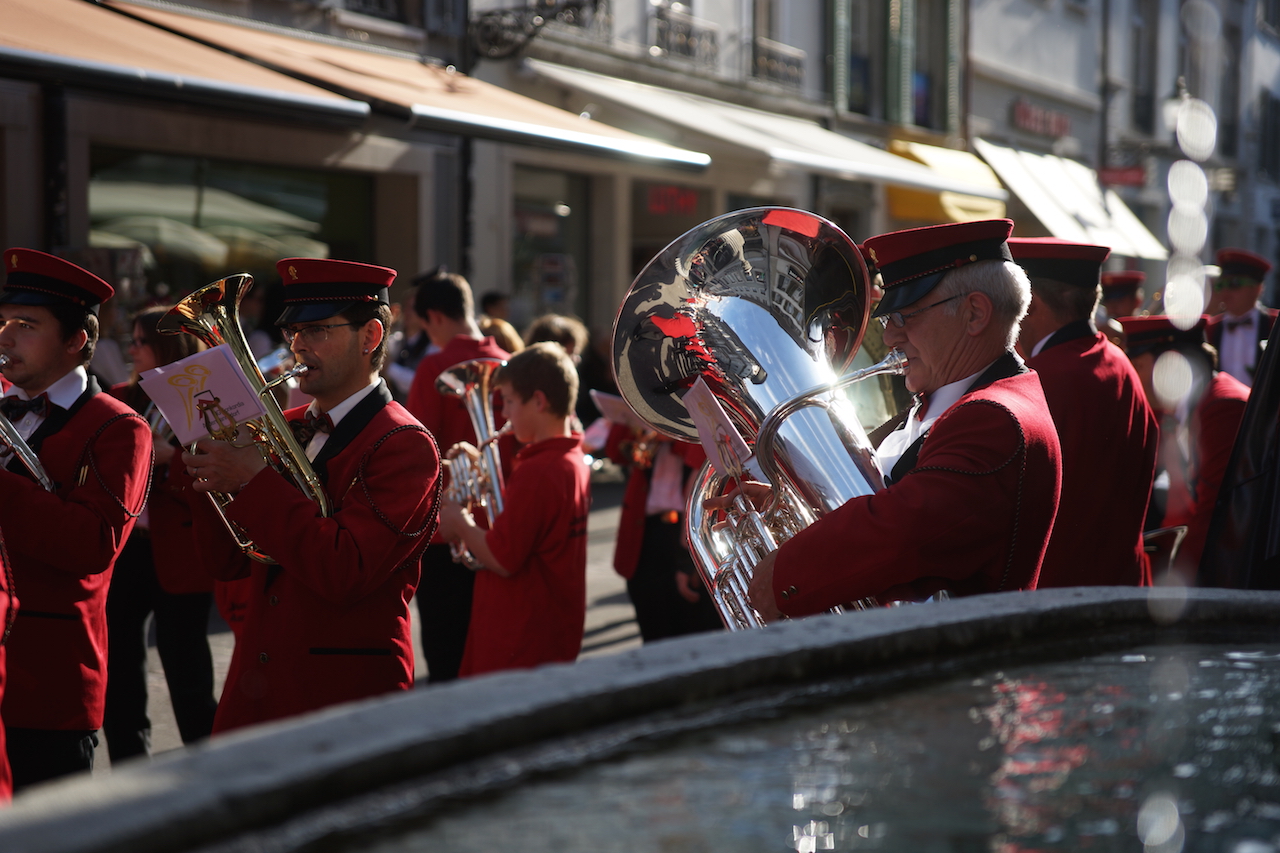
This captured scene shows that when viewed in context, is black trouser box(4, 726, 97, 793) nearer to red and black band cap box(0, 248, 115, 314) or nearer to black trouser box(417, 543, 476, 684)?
red and black band cap box(0, 248, 115, 314)

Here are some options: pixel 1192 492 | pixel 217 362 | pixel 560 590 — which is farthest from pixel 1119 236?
pixel 217 362

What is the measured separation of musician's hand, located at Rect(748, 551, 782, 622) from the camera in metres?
2.34

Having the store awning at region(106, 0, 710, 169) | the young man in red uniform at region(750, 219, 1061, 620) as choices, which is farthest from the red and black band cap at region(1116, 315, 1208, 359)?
the store awning at region(106, 0, 710, 169)

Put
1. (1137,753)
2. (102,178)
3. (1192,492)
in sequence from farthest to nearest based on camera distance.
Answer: (102,178)
(1192,492)
(1137,753)

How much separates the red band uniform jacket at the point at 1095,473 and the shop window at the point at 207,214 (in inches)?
278

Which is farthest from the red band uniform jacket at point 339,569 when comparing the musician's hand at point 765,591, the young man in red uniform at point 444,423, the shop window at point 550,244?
the shop window at point 550,244

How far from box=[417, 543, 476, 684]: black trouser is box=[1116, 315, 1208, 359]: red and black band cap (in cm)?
261

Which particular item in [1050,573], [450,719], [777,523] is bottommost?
[1050,573]

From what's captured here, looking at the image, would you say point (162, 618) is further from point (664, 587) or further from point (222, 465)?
point (222, 465)

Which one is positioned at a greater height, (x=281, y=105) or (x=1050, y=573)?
(x=281, y=105)

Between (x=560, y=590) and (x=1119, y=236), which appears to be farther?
(x=1119, y=236)

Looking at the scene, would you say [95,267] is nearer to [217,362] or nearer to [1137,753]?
[217,362]

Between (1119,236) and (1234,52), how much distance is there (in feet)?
56.5

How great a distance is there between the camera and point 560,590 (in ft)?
13.1
